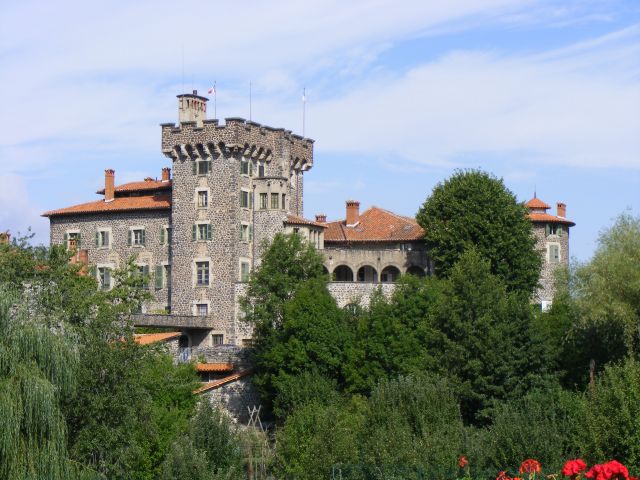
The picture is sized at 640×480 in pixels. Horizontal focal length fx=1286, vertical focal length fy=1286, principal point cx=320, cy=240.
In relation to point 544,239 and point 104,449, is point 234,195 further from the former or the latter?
point 104,449

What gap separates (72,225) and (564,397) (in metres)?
39.2

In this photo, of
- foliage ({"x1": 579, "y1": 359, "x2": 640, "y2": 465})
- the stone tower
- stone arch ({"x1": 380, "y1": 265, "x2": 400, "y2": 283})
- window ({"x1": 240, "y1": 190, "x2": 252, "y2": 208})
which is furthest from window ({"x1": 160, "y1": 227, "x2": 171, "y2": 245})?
foliage ({"x1": 579, "y1": 359, "x2": 640, "y2": 465})

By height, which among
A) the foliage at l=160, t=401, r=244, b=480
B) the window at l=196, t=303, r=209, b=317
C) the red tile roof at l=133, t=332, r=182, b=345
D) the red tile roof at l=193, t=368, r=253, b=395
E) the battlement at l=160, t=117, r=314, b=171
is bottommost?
the foliage at l=160, t=401, r=244, b=480

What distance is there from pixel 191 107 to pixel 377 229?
14100 millimetres

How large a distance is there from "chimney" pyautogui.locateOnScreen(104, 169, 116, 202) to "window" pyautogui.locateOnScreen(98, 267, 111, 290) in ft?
15.4

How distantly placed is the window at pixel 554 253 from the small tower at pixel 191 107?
2332 cm

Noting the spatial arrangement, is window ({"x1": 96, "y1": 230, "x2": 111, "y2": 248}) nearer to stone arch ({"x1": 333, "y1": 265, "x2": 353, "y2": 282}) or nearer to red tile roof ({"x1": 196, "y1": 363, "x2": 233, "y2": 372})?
red tile roof ({"x1": 196, "y1": 363, "x2": 233, "y2": 372})

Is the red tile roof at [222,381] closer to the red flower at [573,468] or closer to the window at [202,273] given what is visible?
the window at [202,273]

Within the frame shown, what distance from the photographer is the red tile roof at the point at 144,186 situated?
79375 mm

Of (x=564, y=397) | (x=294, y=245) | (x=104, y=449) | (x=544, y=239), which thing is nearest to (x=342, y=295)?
(x=294, y=245)

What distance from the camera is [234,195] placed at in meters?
73.6

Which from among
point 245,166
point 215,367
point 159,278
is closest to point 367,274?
point 245,166

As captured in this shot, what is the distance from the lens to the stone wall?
76438 millimetres

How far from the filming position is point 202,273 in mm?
74062
